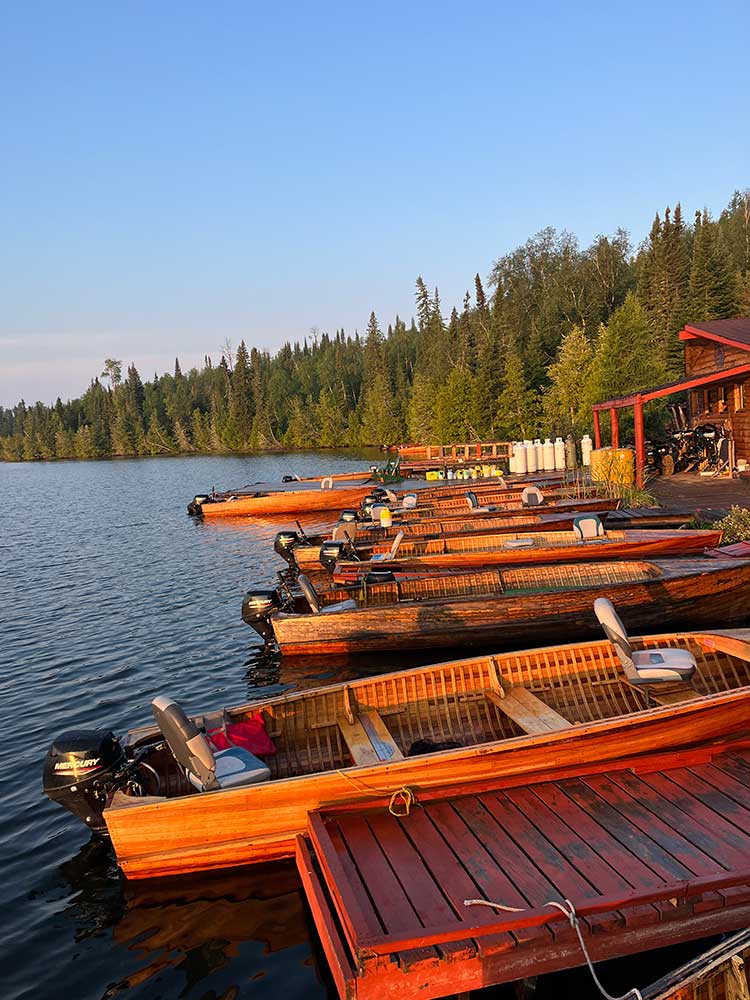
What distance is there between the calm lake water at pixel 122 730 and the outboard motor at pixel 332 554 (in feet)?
6.91

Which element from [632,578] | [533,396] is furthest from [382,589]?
[533,396]

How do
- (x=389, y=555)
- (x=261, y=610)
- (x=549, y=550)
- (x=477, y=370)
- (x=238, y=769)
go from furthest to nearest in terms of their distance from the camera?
(x=477, y=370)
(x=389, y=555)
(x=549, y=550)
(x=261, y=610)
(x=238, y=769)

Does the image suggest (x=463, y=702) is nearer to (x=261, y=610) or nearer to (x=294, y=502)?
(x=261, y=610)

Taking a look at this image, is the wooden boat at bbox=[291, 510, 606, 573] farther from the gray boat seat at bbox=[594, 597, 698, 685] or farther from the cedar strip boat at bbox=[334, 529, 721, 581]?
the gray boat seat at bbox=[594, 597, 698, 685]

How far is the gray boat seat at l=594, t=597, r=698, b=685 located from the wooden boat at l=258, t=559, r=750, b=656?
3716mm

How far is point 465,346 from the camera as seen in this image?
6562 cm

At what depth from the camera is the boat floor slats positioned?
6.58m

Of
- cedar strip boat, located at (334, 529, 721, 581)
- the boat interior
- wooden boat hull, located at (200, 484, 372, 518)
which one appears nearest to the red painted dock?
the boat interior

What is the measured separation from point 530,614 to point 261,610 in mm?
4564

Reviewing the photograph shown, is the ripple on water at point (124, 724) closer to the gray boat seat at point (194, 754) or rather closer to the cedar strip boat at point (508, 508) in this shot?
the gray boat seat at point (194, 754)

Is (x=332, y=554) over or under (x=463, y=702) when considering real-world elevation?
over

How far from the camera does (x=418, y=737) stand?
7.35 m

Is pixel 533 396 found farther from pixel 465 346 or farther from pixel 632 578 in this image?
pixel 632 578

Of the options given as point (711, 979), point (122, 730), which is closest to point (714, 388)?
point (122, 730)
